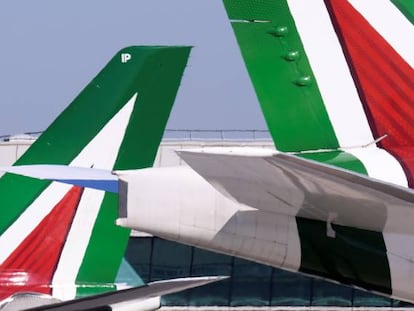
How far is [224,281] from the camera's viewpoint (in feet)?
128

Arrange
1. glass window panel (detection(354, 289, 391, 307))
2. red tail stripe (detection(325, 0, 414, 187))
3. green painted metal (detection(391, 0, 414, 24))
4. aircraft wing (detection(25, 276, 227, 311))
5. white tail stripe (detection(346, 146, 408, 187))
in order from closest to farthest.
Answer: white tail stripe (detection(346, 146, 408, 187)), red tail stripe (detection(325, 0, 414, 187)), green painted metal (detection(391, 0, 414, 24)), aircraft wing (detection(25, 276, 227, 311)), glass window panel (detection(354, 289, 391, 307))

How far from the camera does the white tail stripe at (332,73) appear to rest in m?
12.7

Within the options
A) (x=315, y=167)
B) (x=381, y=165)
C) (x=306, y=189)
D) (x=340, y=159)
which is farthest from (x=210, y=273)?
(x=315, y=167)

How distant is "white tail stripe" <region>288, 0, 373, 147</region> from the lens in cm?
1273

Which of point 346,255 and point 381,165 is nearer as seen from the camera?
point 346,255

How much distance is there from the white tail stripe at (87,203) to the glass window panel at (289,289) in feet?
65.5

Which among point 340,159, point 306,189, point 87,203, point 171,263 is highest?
point 171,263

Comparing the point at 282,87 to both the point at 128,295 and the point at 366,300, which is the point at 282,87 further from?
the point at 366,300

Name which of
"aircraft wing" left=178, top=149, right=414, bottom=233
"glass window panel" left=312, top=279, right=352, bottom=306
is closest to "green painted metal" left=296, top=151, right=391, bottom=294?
"aircraft wing" left=178, top=149, right=414, bottom=233

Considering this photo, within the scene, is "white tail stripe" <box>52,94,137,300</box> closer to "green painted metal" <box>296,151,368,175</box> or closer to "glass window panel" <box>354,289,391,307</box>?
"green painted metal" <box>296,151,368,175</box>

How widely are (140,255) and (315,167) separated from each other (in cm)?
2917

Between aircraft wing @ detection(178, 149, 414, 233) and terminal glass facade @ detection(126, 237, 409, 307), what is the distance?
26801mm

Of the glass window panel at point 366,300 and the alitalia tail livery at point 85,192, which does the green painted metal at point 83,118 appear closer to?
the alitalia tail livery at point 85,192

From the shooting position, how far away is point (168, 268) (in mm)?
39188
